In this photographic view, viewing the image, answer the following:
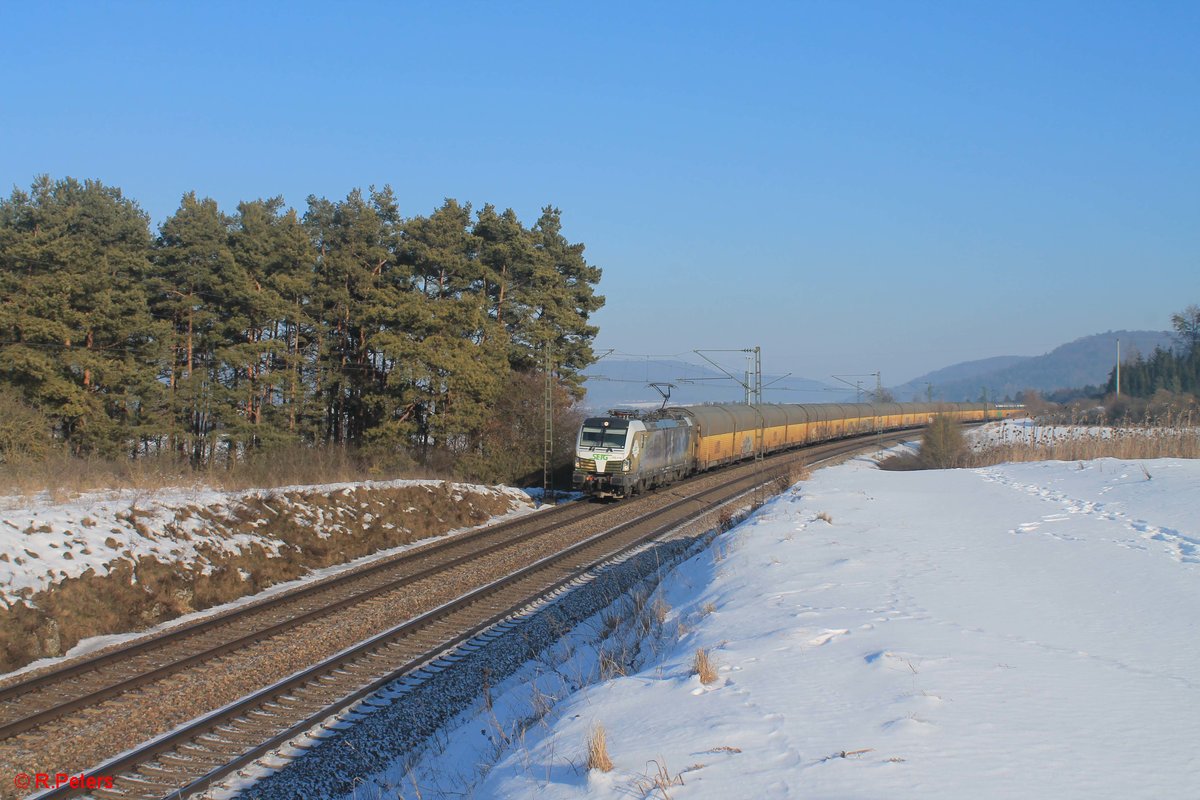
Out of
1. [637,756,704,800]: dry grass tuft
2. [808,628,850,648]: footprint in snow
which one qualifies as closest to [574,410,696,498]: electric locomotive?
[808,628,850,648]: footprint in snow

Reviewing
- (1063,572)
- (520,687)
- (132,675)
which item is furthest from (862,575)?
(132,675)

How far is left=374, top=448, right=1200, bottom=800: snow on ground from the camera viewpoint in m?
4.70

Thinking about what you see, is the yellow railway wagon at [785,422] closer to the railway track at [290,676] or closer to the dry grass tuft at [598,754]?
the railway track at [290,676]

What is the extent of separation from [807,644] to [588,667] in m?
3.16

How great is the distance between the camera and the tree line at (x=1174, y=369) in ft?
242

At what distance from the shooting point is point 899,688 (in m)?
6.00

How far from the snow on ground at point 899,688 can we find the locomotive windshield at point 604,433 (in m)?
14.8

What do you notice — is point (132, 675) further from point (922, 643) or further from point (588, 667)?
point (922, 643)

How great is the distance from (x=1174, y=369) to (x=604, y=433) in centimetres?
7296

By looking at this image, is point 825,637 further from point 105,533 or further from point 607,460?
point 607,460

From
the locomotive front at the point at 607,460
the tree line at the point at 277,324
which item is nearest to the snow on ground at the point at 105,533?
the locomotive front at the point at 607,460

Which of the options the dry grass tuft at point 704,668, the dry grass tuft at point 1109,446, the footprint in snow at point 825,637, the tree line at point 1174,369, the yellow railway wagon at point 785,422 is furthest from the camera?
the tree line at point 1174,369

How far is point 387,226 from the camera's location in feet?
147

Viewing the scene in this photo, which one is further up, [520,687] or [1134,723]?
[1134,723]
